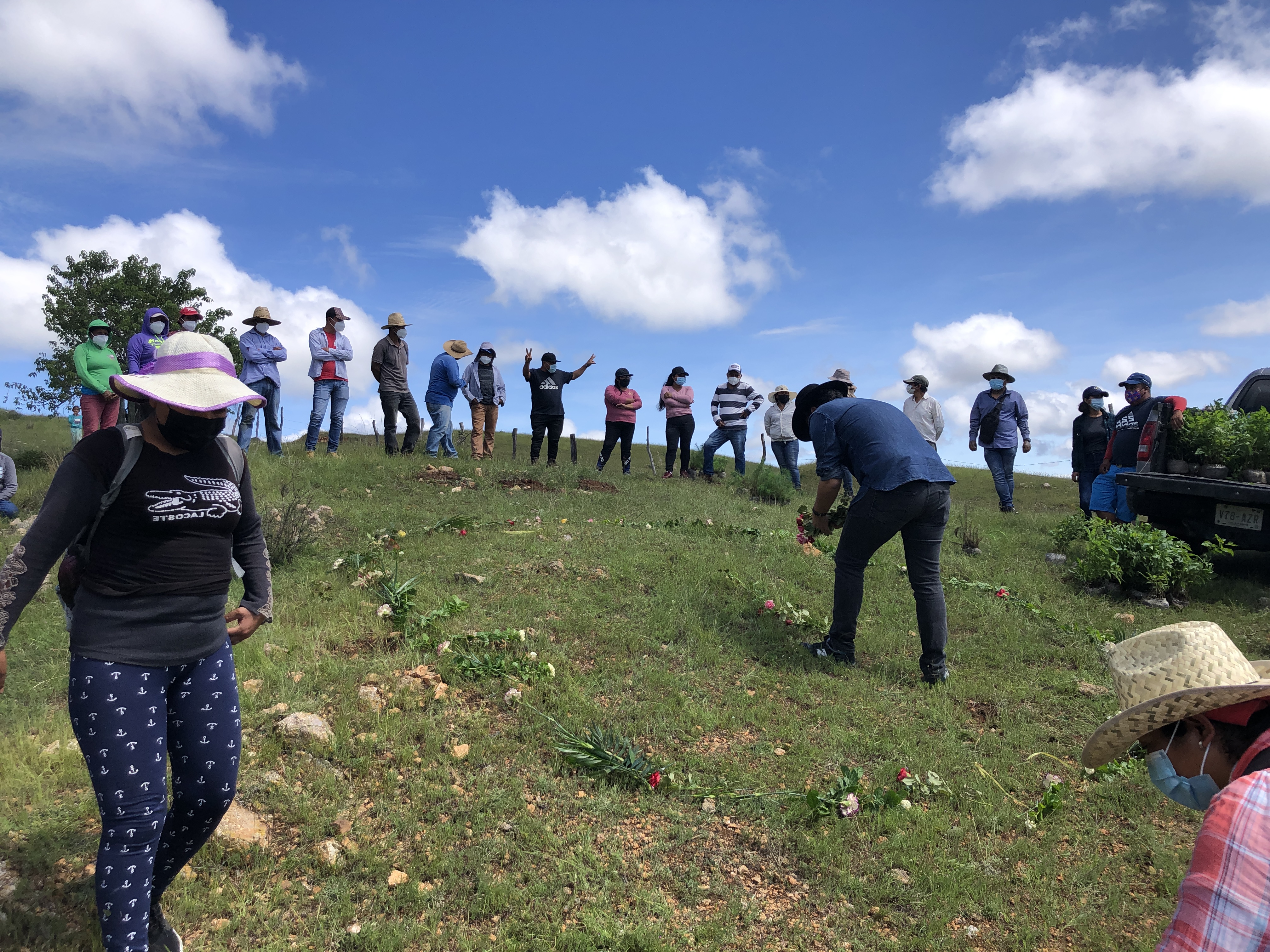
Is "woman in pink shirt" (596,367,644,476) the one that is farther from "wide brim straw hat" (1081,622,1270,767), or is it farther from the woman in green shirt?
"wide brim straw hat" (1081,622,1270,767)

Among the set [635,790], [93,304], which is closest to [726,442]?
[635,790]

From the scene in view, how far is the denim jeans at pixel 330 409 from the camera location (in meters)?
10.7

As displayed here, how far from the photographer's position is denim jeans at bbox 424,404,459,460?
11883 mm

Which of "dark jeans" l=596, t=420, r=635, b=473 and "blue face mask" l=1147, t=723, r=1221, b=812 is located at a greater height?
"dark jeans" l=596, t=420, r=635, b=473

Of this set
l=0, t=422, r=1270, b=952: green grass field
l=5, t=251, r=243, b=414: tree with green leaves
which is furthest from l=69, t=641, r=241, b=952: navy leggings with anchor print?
l=5, t=251, r=243, b=414: tree with green leaves

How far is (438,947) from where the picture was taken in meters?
2.81

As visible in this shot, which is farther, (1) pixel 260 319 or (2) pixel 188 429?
(1) pixel 260 319

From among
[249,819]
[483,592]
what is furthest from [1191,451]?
[249,819]

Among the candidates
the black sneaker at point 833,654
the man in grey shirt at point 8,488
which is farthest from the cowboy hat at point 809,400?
the man in grey shirt at point 8,488

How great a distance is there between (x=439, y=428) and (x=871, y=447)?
329 inches

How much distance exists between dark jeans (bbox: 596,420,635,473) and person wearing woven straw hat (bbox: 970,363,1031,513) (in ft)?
17.4

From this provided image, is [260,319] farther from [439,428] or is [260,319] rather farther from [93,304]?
[93,304]

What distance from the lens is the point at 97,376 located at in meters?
9.69

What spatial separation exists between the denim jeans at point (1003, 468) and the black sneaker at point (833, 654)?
7.28 metres
